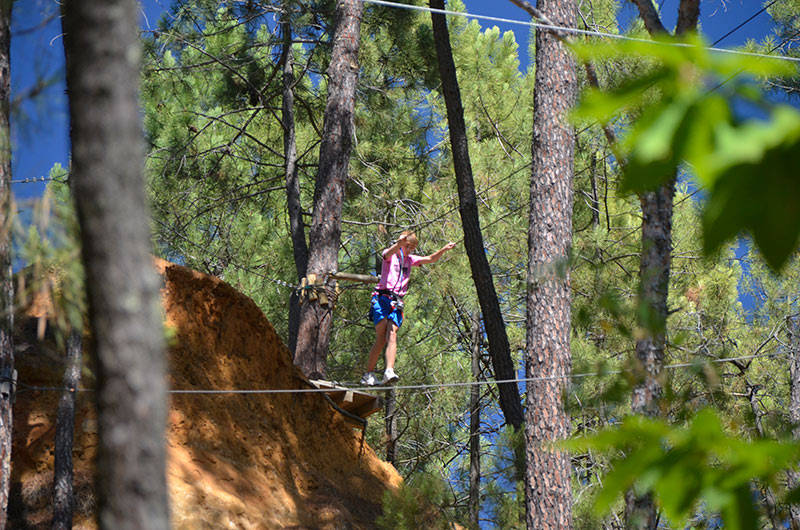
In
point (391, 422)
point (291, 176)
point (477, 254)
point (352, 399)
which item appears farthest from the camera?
point (391, 422)

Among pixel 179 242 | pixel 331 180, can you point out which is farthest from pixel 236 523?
pixel 179 242

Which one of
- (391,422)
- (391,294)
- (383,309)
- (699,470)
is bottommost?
(699,470)

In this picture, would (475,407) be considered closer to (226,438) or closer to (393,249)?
(393,249)

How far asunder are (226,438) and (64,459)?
129 cm

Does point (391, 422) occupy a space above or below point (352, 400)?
above

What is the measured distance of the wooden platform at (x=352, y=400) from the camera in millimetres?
6367

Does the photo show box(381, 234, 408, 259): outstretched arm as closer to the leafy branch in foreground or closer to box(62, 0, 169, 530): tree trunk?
box(62, 0, 169, 530): tree trunk

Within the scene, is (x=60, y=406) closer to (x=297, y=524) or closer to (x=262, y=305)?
(x=297, y=524)

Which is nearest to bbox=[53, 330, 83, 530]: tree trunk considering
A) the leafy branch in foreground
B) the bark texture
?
the leafy branch in foreground

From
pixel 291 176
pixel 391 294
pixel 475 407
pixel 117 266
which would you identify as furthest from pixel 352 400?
pixel 117 266

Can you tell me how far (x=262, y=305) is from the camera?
1112 centimetres

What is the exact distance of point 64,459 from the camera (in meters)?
4.27

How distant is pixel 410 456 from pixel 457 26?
6.96 metres

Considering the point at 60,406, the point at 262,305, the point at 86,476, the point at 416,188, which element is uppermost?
the point at 416,188
